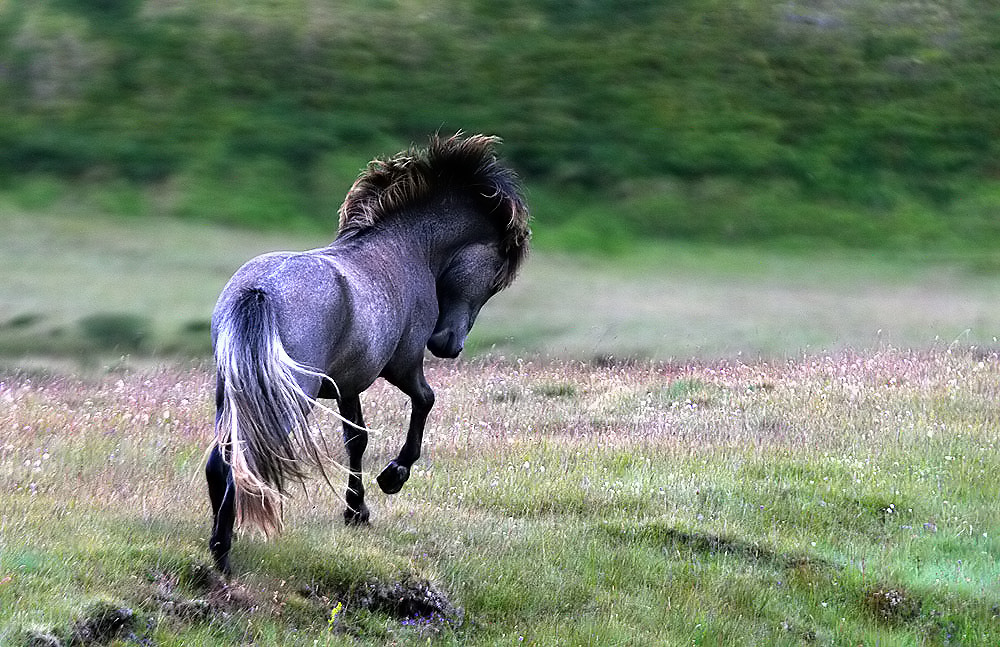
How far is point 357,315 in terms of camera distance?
640 cm

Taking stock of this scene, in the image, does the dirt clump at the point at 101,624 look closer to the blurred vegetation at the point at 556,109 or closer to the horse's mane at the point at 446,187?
the horse's mane at the point at 446,187

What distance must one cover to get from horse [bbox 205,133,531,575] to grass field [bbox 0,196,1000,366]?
13116mm

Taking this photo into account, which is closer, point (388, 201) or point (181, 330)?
point (388, 201)

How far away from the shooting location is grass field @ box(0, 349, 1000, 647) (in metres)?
5.78

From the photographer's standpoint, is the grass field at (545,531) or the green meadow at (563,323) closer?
the grass field at (545,531)

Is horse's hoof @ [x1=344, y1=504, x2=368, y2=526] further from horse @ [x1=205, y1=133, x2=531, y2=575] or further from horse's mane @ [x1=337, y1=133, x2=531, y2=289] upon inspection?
horse's mane @ [x1=337, y1=133, x2=531, y2=289]

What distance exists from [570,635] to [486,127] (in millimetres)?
51560

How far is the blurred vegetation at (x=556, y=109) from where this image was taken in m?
52.5

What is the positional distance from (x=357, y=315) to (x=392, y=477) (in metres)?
1.49

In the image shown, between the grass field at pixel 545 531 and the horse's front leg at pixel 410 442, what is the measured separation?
40 cm

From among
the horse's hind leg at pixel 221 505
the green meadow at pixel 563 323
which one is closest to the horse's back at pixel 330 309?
the horse's hind leg at pixel 221 505

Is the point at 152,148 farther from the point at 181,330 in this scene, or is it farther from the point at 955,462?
the point at 955,462

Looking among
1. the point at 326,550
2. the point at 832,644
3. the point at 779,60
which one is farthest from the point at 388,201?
the point at 779,60

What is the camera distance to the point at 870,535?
28.4 ft
